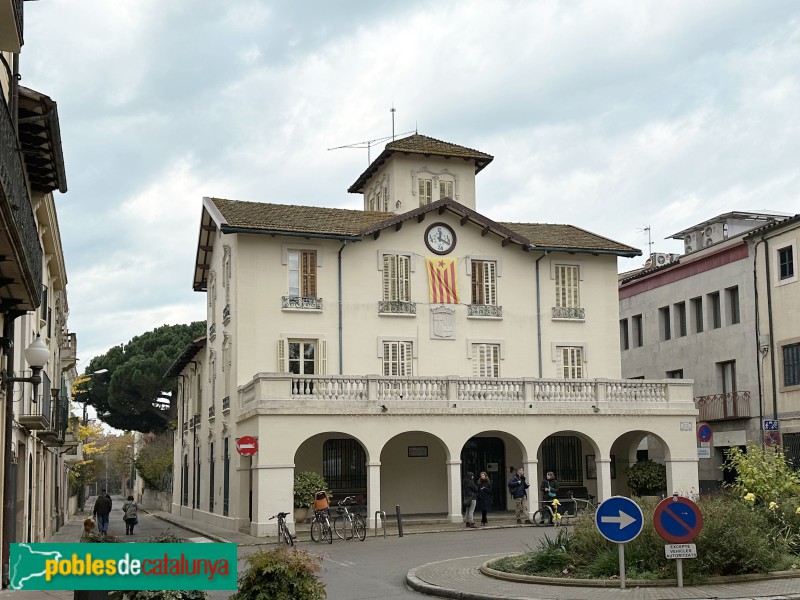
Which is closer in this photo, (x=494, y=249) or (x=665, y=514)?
(x=665, y=514)

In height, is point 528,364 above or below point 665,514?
above

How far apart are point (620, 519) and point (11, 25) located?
10.1 metres

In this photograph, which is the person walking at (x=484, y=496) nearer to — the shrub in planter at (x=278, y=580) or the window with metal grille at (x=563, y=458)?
the window with metal grille at (x=563, y=458)

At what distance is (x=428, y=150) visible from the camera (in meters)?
38.4

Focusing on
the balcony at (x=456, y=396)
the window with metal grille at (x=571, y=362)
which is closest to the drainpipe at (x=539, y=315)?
the window with metal grille at (x=571, y=362)

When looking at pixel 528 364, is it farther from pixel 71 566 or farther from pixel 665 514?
pixel 71 566

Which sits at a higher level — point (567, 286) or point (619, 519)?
point (567, 286)

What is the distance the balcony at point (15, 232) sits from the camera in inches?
451

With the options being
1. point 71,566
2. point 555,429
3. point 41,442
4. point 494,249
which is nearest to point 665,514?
point 71,566

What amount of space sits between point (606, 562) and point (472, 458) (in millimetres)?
19247

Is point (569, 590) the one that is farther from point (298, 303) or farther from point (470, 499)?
point (298, 303)

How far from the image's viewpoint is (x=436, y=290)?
35125 millimetres

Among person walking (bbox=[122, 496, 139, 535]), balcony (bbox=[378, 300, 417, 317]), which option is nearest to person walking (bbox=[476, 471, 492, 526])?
balcony (bbox=[378, 300, 417, 317])

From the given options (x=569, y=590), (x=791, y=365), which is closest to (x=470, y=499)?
(x=791, y=365)
